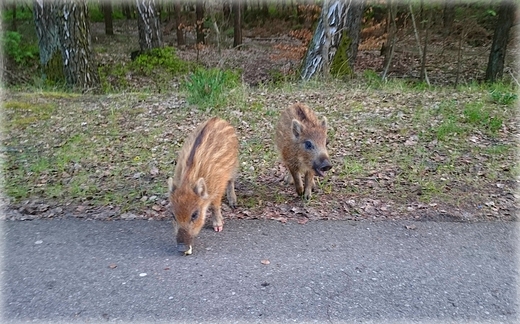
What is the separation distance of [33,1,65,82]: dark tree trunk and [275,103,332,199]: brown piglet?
7.64 metres

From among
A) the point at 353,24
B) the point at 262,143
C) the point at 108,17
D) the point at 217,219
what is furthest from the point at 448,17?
the point at 108,17

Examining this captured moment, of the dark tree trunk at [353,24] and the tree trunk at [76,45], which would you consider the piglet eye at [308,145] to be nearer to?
the tree trunk at [76,45]

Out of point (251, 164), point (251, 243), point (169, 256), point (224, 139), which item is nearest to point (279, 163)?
point (251, 164)

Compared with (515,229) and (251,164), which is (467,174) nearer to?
(515,229)

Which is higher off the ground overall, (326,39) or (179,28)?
(179,28)

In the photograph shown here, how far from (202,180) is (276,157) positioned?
2566 mm

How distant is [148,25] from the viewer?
16.7m

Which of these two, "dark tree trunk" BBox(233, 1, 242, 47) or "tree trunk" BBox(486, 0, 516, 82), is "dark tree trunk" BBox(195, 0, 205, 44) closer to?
"dark tree trunk" BBox(233, 1, 242, 47)

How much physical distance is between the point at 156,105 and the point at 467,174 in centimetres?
599

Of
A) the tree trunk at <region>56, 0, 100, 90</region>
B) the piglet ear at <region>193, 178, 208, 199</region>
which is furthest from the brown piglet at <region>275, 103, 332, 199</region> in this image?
the tree trunk at <region>56, 0, 100, 90</region>

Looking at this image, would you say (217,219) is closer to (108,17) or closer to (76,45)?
(76,45)

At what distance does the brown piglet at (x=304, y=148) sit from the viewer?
224 inches

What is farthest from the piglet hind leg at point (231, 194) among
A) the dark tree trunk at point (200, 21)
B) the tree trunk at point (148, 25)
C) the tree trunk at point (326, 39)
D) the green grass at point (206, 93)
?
the dark tree trunk at point (200, 21)

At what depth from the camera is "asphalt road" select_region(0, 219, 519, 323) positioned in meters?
3.66
